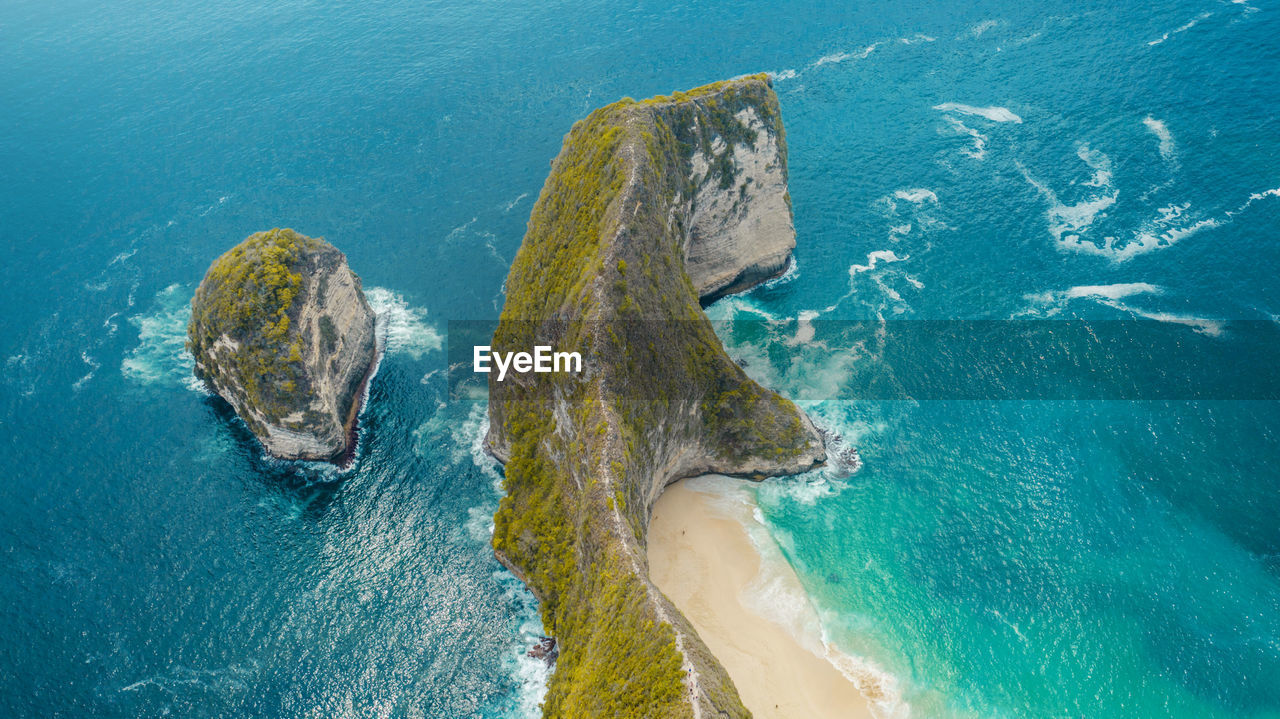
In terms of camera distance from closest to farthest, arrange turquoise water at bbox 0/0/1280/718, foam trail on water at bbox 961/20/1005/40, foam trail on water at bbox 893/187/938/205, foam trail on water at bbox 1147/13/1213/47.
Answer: turquoise water at bbox 0/0/1280/718 → foam trail on water at bbox 893/187/938/205 → foam trail on water at bbox 1147/13/1213/47 → foam trail on water at bbox 961/20/1005/40

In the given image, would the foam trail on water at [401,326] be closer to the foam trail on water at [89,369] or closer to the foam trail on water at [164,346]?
the foam trail on water at [164,346]

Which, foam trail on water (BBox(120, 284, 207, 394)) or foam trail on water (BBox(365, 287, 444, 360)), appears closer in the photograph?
foam trail on water (BBox(120, 284, 207, 394))

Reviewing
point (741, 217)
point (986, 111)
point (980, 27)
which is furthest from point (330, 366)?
point (980, 27)

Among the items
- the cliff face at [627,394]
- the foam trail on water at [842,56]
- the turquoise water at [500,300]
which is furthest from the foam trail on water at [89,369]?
the foam trail on water at [842,56]

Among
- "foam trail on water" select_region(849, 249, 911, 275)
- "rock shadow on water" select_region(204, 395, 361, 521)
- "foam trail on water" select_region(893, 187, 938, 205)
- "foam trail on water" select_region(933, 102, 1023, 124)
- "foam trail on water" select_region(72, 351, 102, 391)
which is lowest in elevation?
"rock shadow on water" select_region(204, 395, 361, 521)

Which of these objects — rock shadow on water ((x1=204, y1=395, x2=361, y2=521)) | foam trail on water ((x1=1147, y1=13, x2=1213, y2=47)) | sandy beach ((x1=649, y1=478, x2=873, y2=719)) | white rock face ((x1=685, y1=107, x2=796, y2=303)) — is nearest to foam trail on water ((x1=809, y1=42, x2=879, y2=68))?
foam trail on water ((x1=1147, y1=13, x2=1213, y2=47))

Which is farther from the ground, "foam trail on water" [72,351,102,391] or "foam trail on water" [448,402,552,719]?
"foam trail on water" [72,351,102,391]

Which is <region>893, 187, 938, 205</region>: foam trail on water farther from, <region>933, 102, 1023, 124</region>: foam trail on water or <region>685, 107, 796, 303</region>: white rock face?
<region>933, 102, 1023, 124</region>: foam trail on water
